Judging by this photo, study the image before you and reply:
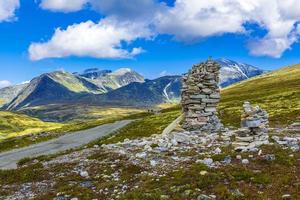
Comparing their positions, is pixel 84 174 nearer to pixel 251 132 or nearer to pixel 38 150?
pixel 251 132

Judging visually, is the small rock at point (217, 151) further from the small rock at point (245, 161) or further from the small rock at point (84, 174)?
the small rock at point (84, 174)

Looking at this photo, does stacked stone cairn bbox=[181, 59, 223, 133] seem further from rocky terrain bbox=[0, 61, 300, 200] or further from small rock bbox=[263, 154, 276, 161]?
small rock bbox=[263, 154, 276, 161]

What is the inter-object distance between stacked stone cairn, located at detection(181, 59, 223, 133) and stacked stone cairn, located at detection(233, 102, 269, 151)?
8055mm

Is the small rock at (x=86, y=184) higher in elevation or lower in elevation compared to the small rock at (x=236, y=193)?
higher

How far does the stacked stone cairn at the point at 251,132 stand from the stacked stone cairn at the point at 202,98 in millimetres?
8055

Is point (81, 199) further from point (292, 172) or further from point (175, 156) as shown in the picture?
point (292, 172)

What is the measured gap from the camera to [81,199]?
860 inches

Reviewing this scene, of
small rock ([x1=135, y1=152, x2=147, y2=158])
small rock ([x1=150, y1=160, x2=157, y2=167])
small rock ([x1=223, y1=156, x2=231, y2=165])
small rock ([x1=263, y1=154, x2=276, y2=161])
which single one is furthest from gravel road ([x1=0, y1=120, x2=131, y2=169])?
small rock ([x1=263, y1=154, x2=276, y2=161])

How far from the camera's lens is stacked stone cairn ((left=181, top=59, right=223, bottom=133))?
4622 cm

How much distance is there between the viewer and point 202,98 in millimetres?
46938

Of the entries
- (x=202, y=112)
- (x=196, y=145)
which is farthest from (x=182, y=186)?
(x=202, y=112)

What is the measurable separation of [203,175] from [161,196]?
3291 millimetres

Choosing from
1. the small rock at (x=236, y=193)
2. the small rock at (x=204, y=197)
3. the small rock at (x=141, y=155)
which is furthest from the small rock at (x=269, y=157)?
the small rock at (x=141, y=155)

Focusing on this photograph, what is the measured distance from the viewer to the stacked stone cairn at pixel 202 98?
46219 millimetres
